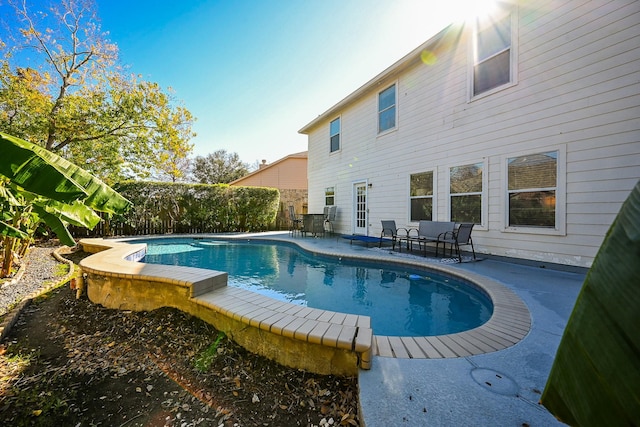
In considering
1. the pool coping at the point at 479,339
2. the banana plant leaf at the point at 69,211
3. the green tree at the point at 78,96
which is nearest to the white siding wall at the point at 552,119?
the pool coping at the point at 479,339

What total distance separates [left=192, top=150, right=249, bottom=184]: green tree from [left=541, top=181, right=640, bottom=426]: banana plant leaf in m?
34.4

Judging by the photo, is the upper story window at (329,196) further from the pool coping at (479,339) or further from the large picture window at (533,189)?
the pool coping at (479,339)

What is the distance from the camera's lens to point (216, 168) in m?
33.0

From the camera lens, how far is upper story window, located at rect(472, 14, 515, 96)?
5.91m

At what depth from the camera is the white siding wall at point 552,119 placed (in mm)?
4457

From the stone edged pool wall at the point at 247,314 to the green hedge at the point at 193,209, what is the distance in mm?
8005

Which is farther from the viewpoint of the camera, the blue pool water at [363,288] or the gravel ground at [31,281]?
the gravel ground at [31,281]

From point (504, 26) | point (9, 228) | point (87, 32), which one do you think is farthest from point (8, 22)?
point (504, 26)

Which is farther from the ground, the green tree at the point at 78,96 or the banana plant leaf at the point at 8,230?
the green tree at the point at 78,96

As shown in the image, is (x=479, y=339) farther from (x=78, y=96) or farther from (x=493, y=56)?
(x=78, y=96)

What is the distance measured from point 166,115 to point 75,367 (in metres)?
9.54

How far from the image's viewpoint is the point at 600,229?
4.66 m

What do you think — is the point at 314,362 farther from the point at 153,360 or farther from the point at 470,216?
the point at 470,216

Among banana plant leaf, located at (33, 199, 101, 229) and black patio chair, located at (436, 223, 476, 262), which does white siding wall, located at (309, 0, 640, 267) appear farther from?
banana plant leaf, located at (33, 199, 101, 229)
